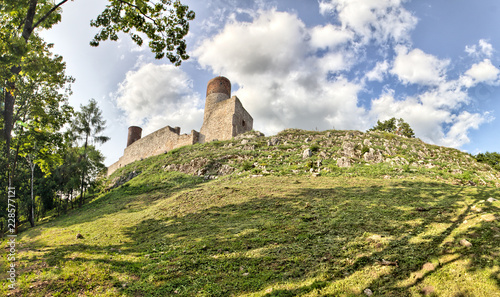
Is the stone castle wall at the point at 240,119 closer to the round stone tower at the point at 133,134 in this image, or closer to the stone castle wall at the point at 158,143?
the stone castle wall at the point at 158,143

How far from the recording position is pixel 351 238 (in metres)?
5.95

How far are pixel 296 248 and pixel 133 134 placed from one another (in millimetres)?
51440

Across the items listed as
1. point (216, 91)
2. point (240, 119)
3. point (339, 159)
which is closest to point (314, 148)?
point (339, 159)

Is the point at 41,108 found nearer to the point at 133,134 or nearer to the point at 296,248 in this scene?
the point at 296,248

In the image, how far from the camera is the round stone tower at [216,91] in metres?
36.9

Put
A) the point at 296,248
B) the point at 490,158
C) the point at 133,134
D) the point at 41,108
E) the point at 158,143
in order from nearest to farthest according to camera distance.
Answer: the point at 296,248 → the point at 41,108 → the point at 490,158 → the point at 158,143 → the point at 133,134

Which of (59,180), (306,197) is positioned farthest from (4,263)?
(59,180)

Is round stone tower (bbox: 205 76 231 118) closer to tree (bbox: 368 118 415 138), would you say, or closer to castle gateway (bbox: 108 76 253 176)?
castle gateway (bbox: 108 76 253 176)

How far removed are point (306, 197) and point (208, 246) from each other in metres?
5.51

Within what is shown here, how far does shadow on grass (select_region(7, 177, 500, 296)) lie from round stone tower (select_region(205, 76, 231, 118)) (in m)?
28.7

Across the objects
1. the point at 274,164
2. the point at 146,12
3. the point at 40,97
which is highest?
the point at 146,12

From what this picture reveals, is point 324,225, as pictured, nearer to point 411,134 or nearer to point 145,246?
point 145,246

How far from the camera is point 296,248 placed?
5.73 m

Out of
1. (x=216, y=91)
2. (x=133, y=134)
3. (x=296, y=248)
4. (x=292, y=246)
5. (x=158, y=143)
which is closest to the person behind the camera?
(x=296, y=248)
